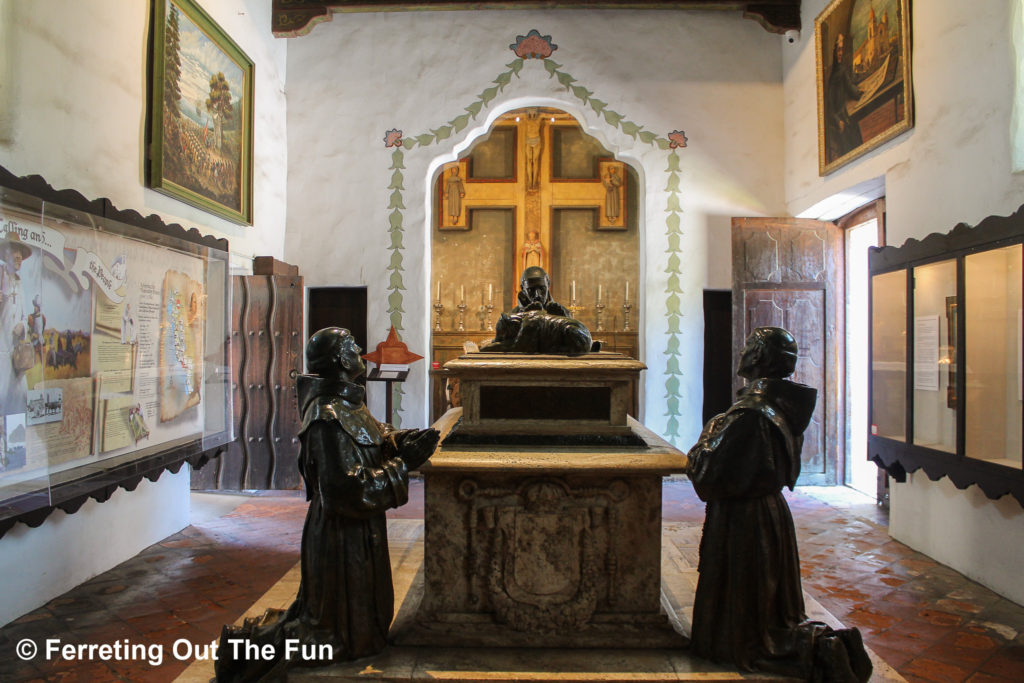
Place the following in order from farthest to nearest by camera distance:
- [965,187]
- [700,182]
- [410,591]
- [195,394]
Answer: [700,182] < [195,394] < [965,187] < [410,591]

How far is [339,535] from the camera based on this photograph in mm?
2344

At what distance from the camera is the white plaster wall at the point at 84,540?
10.5 ft

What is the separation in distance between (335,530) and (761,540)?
172 centimetres

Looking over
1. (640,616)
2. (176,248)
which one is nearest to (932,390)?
(640,616)

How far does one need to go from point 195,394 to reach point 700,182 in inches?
214

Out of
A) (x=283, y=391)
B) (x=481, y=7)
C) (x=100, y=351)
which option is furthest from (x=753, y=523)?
(x=481, y=7)

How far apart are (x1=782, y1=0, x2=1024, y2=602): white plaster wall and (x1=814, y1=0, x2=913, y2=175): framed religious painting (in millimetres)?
115

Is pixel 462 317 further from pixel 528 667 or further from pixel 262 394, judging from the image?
pixel 528 667

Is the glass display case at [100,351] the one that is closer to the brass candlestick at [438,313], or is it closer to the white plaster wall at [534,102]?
the white plaster wall at [534,102]

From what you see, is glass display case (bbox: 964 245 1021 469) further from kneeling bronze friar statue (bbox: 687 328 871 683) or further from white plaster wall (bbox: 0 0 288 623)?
white plaster wall (bbox: 0 0 288 623)

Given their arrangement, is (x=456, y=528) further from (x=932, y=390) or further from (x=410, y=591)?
(x=932, y=390)

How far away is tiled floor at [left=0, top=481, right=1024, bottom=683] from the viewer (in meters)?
2.76

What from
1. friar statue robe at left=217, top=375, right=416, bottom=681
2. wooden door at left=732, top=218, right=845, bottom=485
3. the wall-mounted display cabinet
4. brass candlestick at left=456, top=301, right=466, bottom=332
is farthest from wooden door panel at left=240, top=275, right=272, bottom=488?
the wall-mounted display cabinet

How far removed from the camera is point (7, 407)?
2844 millimetres
